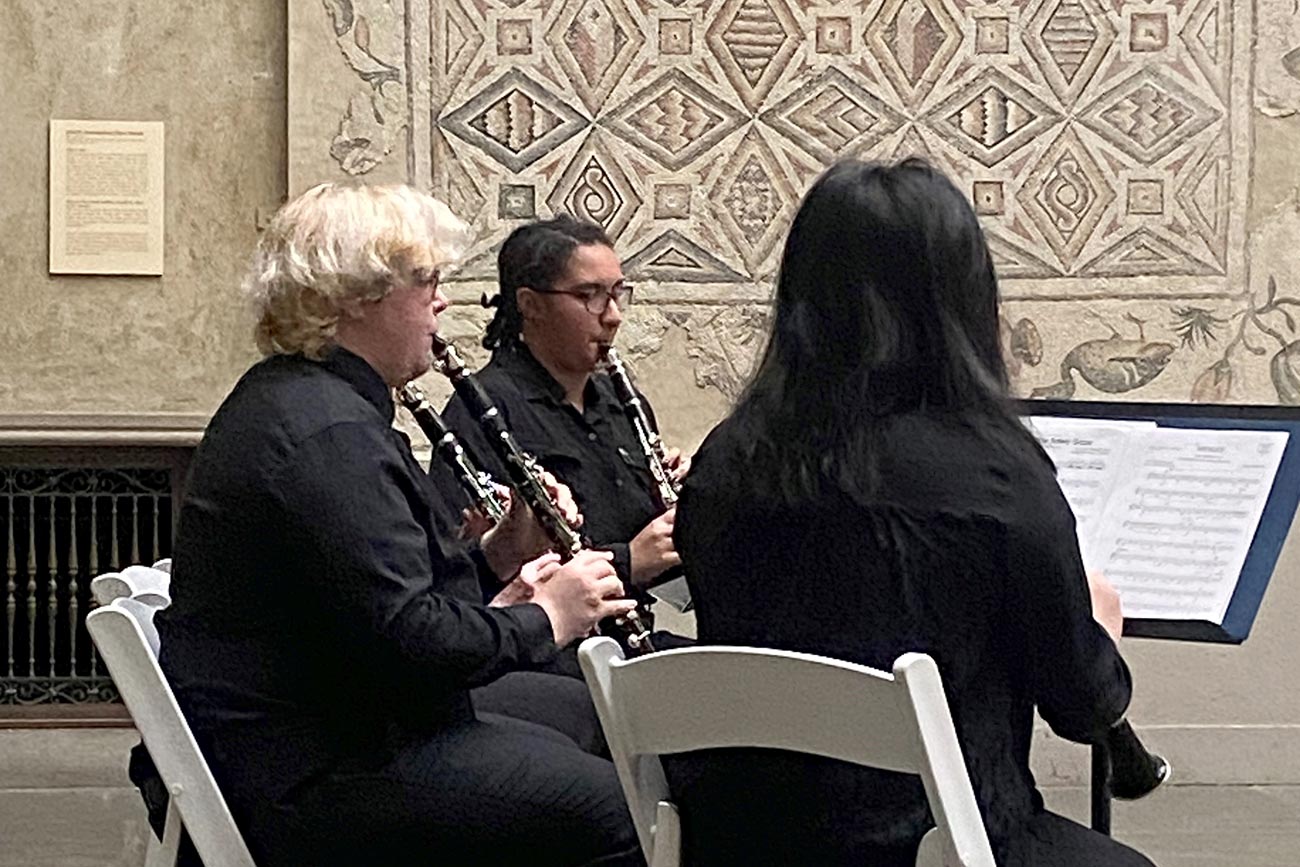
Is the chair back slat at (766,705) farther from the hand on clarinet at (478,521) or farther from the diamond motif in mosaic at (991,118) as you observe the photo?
the diamond motif in mosaic at (991,118)

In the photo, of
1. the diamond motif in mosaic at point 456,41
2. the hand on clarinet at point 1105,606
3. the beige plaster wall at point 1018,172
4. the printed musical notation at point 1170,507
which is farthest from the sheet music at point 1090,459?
the diamond motif in mosaic at point 456,41

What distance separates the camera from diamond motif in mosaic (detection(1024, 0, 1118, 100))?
5.95m

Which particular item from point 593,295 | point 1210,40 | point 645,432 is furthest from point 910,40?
point 645,432

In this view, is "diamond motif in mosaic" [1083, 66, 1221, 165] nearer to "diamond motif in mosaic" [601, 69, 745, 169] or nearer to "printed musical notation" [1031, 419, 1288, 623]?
"diamond motif in mosaic" [601, 69, 745, 169]

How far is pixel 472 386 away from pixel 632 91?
2.29 meters

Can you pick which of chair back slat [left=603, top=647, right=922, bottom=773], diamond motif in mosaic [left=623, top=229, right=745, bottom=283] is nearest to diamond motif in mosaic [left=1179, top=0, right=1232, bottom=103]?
diamond motif in mosaic [left=623, top=229, right=745, bottom=283]

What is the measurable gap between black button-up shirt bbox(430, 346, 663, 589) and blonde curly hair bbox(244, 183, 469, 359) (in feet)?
3.26

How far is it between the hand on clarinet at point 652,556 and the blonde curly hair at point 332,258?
2.52ft

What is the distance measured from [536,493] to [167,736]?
2.84 feet

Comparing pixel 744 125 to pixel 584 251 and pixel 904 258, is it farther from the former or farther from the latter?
pixel 904 258

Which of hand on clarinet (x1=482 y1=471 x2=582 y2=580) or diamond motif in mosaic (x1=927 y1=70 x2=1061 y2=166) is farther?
diamond motif in mosaic (x1=927 y1=70 x2=1061 y2=166)

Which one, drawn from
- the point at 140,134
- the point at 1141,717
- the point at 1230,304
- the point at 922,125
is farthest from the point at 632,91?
the point at 1141,717

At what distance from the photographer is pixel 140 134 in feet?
19.3

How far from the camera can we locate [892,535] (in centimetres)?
250
